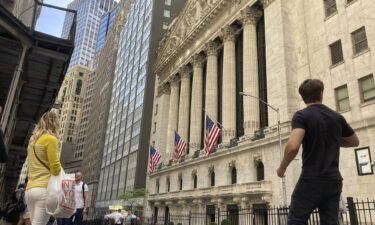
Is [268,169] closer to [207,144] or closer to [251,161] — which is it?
[251,161]

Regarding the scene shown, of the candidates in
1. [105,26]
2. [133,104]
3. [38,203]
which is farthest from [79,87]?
[38,203]

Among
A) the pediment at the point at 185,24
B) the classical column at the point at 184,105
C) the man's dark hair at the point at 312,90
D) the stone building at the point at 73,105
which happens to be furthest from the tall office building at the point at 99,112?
the man's dark hair at the point at 312,90

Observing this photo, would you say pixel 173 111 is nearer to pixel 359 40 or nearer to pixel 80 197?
pixel 359 40

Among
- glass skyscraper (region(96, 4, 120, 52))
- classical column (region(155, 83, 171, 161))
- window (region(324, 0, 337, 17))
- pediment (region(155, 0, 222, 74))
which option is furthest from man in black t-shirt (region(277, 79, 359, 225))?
glass skyscraper (region(96, 4, 120, 52))

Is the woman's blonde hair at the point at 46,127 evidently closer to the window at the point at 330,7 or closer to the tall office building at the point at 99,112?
the window at the point at 330,7

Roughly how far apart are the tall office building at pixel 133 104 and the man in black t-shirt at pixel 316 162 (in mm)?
66551

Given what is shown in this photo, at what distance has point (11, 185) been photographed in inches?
1752

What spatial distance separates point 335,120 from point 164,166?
49.5 m

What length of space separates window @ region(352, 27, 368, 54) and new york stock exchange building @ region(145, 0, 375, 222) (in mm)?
78

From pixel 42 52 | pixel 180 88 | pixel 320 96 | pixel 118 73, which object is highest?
pixel 118 73

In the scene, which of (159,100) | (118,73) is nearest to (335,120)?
(159,100)

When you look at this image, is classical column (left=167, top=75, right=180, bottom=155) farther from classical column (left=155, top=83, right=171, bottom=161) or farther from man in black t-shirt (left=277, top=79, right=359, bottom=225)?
man in black t-shirt (left=277, top=79, right=359, bottom=225)

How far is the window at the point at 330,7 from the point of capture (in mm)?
28200

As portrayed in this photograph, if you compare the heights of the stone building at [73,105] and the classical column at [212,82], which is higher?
the stone building at [73,105]
